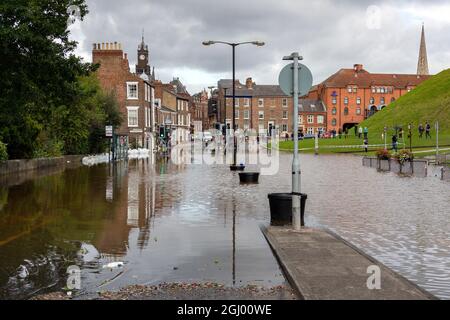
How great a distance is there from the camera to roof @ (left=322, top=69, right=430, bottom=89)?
13888cm

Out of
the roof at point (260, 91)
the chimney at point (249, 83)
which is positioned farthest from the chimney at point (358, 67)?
the chimney at point (249, 83)

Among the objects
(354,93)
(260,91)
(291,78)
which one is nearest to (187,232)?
(291,78)

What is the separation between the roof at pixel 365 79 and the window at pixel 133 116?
251 feet

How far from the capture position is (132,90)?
70.7m

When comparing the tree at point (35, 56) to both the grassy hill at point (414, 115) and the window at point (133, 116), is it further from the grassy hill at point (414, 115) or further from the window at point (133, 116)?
the window at point (133, 116)

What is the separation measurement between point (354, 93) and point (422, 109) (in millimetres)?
57214

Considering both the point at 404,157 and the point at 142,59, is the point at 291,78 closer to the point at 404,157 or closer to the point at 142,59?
the point at 404,157

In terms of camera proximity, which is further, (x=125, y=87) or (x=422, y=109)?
(x=422, y=109)

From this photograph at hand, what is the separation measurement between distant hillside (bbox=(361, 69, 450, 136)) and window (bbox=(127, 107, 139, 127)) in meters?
32.3

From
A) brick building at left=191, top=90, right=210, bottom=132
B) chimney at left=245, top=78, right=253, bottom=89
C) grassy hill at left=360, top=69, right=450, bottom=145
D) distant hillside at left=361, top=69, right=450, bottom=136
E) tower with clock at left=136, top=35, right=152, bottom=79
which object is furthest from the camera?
brick building at left=191, top=90, right=210, bottom=132

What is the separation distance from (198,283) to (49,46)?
16006 millimetres

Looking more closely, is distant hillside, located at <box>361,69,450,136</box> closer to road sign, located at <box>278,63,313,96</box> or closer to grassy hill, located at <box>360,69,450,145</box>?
grassy hill, located at <box>360,69,450,145</box>

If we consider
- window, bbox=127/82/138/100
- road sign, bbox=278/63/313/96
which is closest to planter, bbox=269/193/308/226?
road sign, bbox=278/63/313/96
